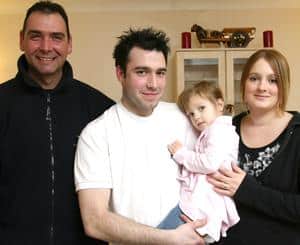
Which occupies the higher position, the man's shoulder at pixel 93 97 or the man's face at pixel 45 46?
the man's face at pixel 45 46

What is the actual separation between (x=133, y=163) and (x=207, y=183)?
0.31 m

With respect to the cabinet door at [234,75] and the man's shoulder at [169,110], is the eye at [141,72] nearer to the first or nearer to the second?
the man's shoulder at [169,110]

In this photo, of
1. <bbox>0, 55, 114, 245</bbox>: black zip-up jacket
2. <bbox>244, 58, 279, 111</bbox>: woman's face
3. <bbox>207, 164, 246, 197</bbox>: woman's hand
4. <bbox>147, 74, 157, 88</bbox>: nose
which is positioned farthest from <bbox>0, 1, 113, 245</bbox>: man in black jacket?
<bbox>244, 58, 279, 111</bbox>: woman's face

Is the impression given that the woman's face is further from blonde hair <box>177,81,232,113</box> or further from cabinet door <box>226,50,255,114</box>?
cabinet door <box>226,50,255,114</box>

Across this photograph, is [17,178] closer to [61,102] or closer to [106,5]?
[61,102]

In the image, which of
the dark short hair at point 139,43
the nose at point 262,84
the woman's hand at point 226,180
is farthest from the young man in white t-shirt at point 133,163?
the nose at point 262,84

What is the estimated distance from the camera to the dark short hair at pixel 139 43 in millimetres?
1765

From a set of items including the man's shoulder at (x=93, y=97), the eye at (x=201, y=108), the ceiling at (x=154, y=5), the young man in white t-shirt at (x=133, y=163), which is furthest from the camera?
the ceiling at (x=154, y=5)

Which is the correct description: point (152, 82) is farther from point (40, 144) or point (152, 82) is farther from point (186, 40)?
point (186, 40)

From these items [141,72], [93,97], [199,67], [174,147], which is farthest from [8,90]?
[199,67]

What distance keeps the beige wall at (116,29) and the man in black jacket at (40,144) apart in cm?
258

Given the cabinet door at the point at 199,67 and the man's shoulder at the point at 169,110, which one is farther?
the cabinet door at the point at 199,67

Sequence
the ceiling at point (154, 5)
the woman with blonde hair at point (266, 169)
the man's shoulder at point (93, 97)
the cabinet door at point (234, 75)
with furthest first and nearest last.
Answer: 1. the ceiling at point (154, 5)
2. the cabinet door at point (234, 75)
3. the man's shoulder at point (93, 97)
4. the woman with blonde hair at point (266, 169)

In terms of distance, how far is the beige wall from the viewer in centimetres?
453
